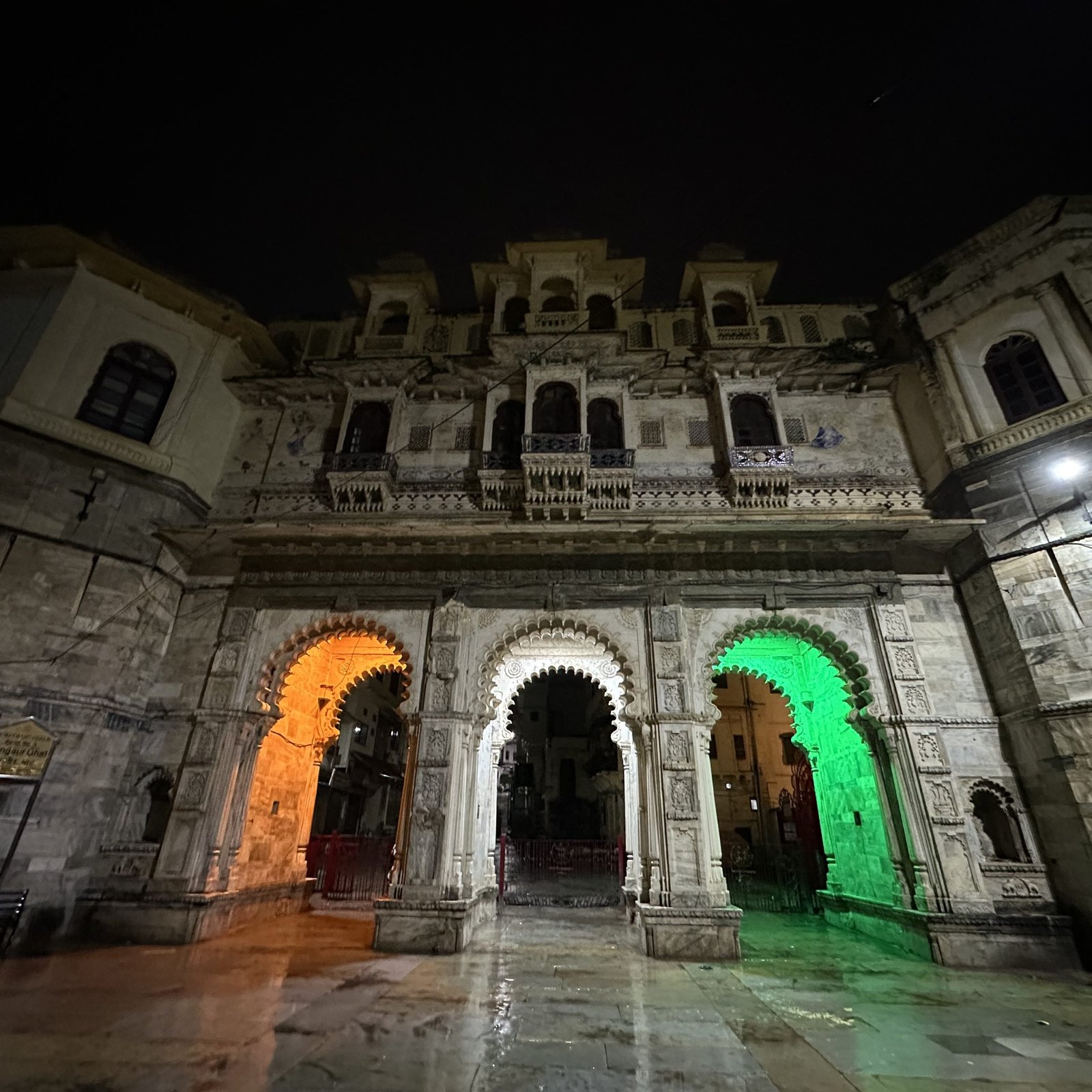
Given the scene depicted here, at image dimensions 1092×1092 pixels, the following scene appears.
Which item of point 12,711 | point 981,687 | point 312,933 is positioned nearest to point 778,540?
point 981,687

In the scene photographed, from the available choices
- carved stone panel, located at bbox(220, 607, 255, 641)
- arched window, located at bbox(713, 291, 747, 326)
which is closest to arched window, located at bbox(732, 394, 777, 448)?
arched window, located at bbox(713, 291, 747, 326)

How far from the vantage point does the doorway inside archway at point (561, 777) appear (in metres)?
20.0

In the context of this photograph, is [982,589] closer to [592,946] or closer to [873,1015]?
[873,1015]

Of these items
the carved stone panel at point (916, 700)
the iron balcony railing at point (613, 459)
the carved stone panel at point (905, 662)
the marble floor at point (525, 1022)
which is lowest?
the marble floor at point (525, 1022)

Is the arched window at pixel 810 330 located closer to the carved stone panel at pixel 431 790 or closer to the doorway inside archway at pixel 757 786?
the doorway inside archway at pixel 757 786

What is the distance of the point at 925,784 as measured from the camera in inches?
373

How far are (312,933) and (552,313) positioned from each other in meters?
13.9

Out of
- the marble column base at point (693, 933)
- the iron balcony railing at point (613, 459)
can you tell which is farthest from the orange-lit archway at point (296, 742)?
the marble column base at point (693, 933)

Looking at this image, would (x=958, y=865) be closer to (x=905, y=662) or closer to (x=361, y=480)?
(x=905, y=662)

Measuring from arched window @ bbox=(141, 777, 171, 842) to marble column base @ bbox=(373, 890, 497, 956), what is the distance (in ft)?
14.6

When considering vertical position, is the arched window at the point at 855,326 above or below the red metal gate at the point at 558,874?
above

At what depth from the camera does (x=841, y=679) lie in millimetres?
10969

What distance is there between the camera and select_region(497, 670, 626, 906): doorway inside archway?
65.7 ft

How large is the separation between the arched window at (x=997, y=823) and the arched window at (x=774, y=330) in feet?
35.5
